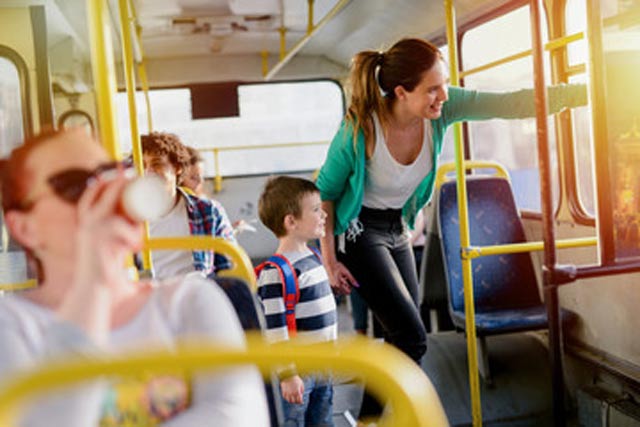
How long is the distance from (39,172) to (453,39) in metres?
2.26

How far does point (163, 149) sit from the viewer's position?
101 inches

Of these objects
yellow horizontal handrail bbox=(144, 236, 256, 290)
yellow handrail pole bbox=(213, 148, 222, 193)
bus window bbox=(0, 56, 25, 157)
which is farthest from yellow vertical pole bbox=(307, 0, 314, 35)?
yellow horizontal handrail bbox=(144, 236, 256, 290)

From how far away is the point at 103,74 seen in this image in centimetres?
120

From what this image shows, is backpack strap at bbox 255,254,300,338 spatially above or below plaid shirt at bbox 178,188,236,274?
below

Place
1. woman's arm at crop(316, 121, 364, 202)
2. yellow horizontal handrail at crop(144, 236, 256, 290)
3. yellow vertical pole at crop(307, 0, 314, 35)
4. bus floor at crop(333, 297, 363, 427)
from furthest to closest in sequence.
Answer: yellow vertical pole at crop(307, 0, 314, 35), bus floor at crop(333, 297, 363, 427), woman's arm at crop(316, 121, 364, 202), yellow horizontal handrail at crop(144, 236, 256, 290)

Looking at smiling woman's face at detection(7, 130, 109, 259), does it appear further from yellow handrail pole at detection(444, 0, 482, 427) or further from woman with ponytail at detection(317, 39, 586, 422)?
yellow handrail pole at detection(444, 0, 482, 427)

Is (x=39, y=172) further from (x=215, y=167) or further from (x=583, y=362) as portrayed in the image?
(x=215, y=167)

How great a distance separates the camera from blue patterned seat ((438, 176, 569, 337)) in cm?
402

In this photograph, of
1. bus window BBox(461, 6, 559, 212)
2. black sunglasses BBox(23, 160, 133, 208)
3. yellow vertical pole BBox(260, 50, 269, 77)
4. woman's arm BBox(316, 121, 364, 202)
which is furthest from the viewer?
yellow vertical pole BBox(260, 50, 269, 77)

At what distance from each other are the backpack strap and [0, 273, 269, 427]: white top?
4.55ft

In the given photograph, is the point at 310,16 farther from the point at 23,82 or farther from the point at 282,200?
the point at 282,200

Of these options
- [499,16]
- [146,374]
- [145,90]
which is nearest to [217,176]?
[145,90]

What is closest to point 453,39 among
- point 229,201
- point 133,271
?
point 133,271

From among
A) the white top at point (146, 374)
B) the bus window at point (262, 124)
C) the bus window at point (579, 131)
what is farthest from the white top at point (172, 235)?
the bus window at point (262, 124)
